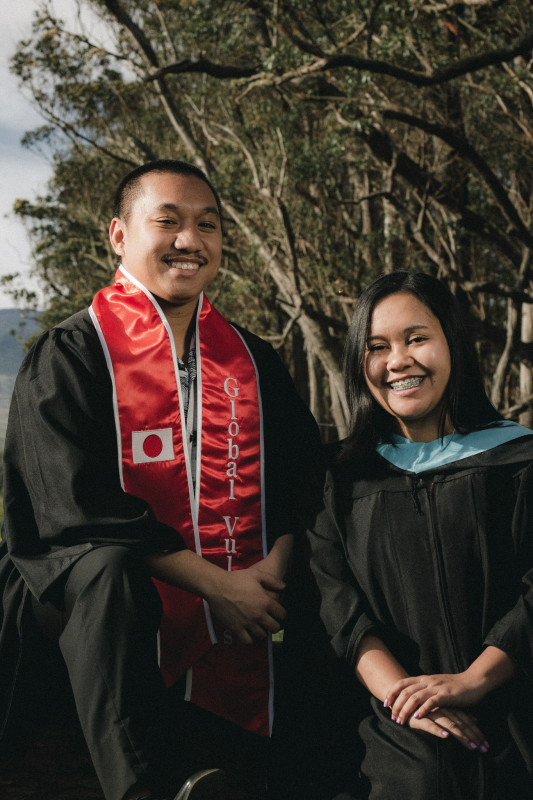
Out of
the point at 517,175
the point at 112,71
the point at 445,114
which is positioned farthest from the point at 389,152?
the point at 112,71

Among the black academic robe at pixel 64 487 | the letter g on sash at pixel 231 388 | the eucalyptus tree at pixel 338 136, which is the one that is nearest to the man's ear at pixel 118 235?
the black academic robe at pixel 64 487

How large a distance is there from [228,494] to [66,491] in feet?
2.10

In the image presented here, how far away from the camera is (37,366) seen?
258 cm

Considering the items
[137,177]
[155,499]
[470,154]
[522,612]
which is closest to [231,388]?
[155,499]

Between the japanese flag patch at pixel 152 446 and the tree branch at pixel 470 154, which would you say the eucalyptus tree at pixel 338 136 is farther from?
the japanese flag patch at pixel 152 446

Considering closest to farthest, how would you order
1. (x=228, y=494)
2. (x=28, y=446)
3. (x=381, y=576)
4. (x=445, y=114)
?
(x=381, y=576)
(x=28, y=446)
(x=228, y=494)
(x=445, y=114)

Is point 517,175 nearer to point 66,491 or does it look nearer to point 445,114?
point 445,114

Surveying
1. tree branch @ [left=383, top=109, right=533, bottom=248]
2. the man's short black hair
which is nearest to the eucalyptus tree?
tree branch @ [left=383, top=109, right=533, bottom=248]

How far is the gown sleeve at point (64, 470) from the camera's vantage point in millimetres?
2268

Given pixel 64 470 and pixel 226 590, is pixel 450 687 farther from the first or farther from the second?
pixel 64 470

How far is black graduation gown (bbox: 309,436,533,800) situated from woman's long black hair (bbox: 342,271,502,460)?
162 mm

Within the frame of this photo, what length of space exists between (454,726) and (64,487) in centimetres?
128

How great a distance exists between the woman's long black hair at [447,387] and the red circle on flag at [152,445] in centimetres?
63

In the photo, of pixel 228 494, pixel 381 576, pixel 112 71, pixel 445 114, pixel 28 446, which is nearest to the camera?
pixel 381 576
